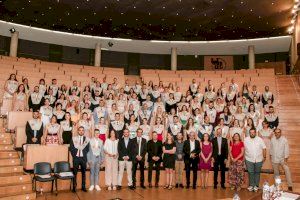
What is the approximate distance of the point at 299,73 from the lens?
12148mm

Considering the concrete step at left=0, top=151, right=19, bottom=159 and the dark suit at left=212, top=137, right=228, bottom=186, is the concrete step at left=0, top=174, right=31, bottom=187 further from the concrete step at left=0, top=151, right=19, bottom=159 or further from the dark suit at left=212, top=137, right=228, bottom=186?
the dark suit at left=212, top=137, right=228, bottom=186

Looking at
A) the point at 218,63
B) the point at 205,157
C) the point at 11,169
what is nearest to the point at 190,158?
the point at 205,157

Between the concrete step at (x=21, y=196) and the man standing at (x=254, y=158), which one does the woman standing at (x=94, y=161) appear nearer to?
the concrete step at (x=21, y=196)

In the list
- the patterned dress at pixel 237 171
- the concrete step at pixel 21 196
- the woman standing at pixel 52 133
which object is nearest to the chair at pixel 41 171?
the concrete step at pixel 21 196

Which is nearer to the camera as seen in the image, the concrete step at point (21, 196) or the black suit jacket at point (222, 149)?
the concrete step at point (21, 196)

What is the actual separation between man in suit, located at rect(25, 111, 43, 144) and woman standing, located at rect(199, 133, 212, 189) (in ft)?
12.5

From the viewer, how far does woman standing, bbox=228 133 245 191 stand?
22.2ft

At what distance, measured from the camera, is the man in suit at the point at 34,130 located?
6.61 metres

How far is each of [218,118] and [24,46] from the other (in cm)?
1140

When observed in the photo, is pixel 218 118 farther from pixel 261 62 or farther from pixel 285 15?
pixel 261 62

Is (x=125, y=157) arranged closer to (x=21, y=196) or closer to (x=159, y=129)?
(x=159, y=129)

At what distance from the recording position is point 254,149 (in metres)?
6.83

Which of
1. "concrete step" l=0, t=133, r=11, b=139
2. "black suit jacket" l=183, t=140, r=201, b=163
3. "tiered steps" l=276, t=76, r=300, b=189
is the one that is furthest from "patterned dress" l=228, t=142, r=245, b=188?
"concrete step" l=0, t=133, r=11, b=139

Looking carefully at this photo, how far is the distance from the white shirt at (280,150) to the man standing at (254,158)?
216 mm
